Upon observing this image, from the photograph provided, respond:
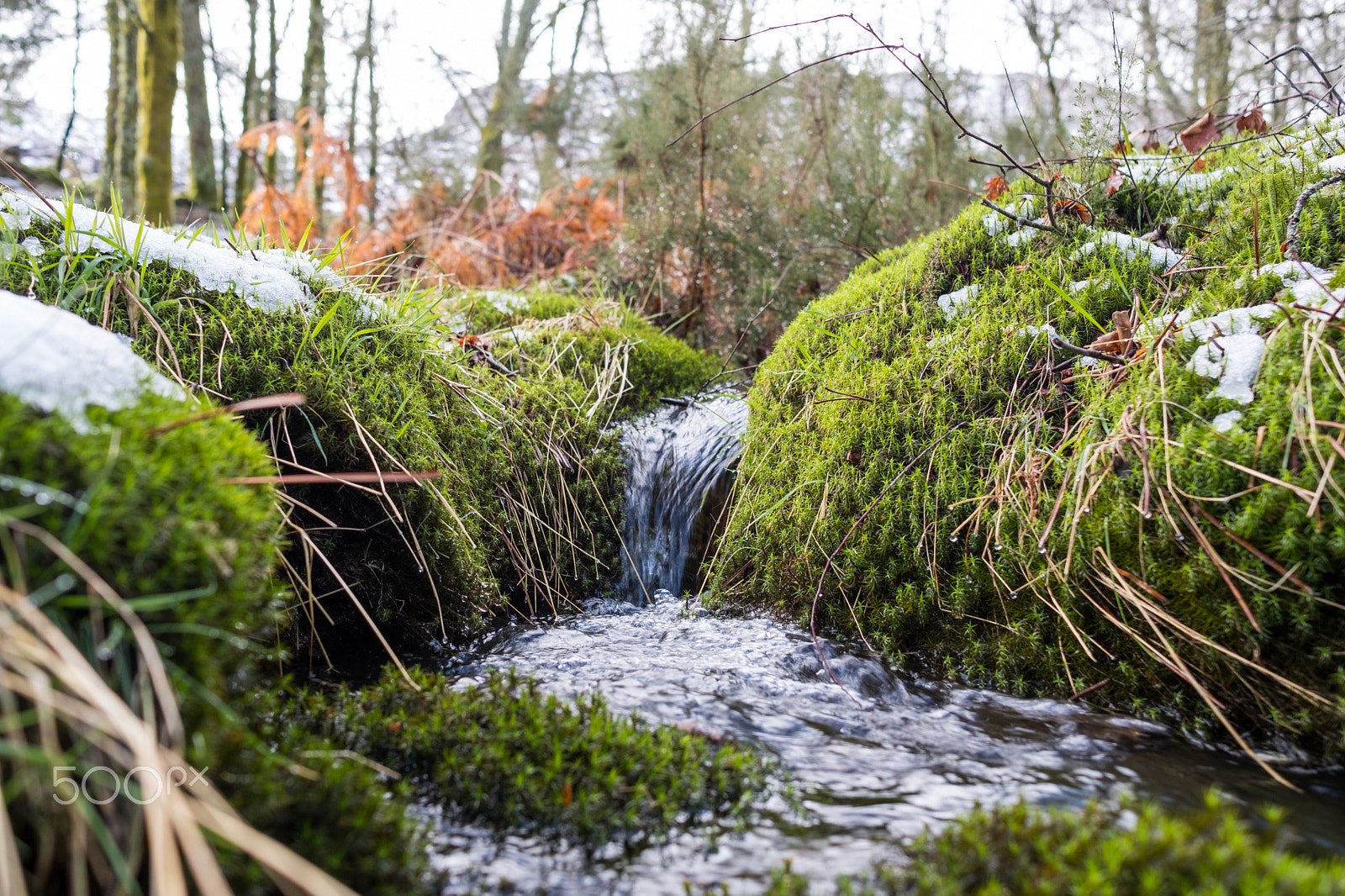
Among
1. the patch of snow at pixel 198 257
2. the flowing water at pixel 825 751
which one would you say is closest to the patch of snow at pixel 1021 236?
the flowing water at pixel 825 751

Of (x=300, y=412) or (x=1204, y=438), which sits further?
(x=300, y=412)

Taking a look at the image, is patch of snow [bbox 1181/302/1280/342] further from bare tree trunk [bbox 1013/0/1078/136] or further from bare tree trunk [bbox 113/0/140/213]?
bare tree trunk [bbox 113/0/140/213]

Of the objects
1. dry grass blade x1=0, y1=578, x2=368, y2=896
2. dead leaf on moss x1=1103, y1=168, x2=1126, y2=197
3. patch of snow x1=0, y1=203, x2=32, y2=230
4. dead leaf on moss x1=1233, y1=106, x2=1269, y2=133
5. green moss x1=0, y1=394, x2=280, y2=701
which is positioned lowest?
dry grass blade x1=0, y1=578, x2=368, y2=896

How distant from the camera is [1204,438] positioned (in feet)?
6.62

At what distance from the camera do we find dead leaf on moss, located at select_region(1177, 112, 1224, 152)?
129 inches

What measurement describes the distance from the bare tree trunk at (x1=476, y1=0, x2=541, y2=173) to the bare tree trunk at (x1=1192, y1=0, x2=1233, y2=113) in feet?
28.6

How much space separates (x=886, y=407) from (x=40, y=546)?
2.60m

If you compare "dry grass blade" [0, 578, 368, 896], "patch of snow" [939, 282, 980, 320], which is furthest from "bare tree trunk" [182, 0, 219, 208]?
"dry grass blade" [0, 578, 368, 896]

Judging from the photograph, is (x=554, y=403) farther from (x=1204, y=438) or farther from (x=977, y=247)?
(x=1204, y=438)

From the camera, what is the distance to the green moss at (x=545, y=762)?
59.5 inches

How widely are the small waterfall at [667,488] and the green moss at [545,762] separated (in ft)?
5.82

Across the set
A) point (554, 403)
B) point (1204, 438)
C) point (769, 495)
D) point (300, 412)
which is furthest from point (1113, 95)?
point (300, 412)

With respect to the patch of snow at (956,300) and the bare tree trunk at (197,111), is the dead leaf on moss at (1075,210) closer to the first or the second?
the patch of snow at (956,300)

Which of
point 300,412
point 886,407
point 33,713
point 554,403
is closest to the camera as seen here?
point 33,713
